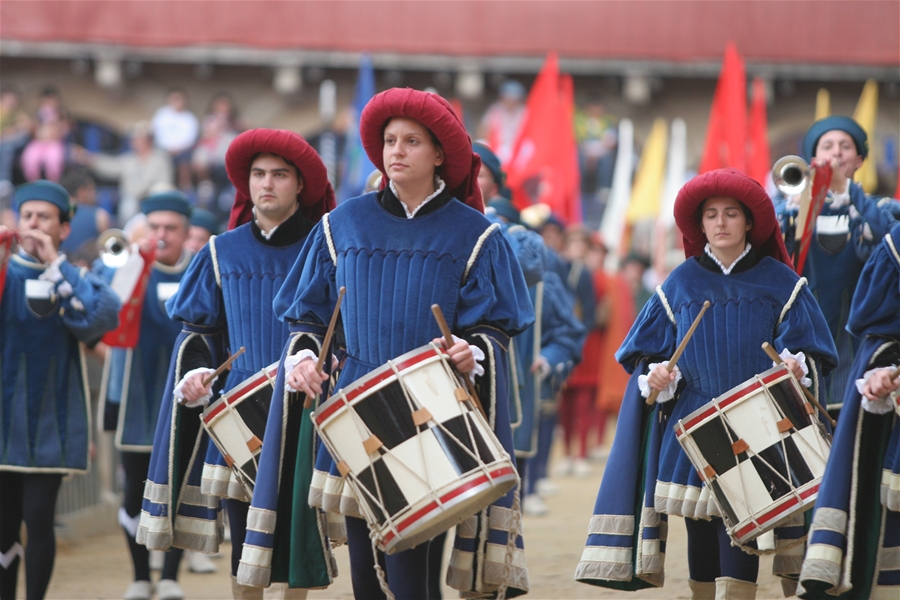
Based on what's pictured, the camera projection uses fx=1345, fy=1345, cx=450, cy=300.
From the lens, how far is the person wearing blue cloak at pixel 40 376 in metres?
5.96

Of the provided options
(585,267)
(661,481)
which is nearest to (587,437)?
(585,267)

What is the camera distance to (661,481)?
527 cm

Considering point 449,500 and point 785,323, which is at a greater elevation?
point 785,323

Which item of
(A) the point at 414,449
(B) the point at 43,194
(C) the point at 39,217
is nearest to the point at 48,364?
(C) the point at 39,217

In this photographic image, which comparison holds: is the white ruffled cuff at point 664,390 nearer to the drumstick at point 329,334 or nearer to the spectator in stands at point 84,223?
the drumstick at point 329,334

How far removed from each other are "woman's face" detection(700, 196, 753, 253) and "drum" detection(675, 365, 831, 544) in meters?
0.63

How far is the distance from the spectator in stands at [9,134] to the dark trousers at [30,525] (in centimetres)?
1074

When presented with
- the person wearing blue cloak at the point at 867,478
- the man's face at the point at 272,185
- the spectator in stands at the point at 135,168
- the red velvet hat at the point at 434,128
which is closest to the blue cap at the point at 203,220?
the man's face at the point at 272,185

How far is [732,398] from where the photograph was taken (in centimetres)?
492

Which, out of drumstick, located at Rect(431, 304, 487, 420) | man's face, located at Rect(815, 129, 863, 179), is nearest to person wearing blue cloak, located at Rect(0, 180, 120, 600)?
drumstick, located at Rect(431, 304, 487, 420)

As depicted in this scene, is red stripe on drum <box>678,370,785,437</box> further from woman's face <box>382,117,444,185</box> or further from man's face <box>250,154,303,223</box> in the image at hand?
man's face <box>250,154,303,223</box>

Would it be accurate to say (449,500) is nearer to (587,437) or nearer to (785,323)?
(785,323)

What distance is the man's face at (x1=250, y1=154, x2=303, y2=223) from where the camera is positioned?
5.46 meters

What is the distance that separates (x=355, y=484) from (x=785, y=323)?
6.45ft
